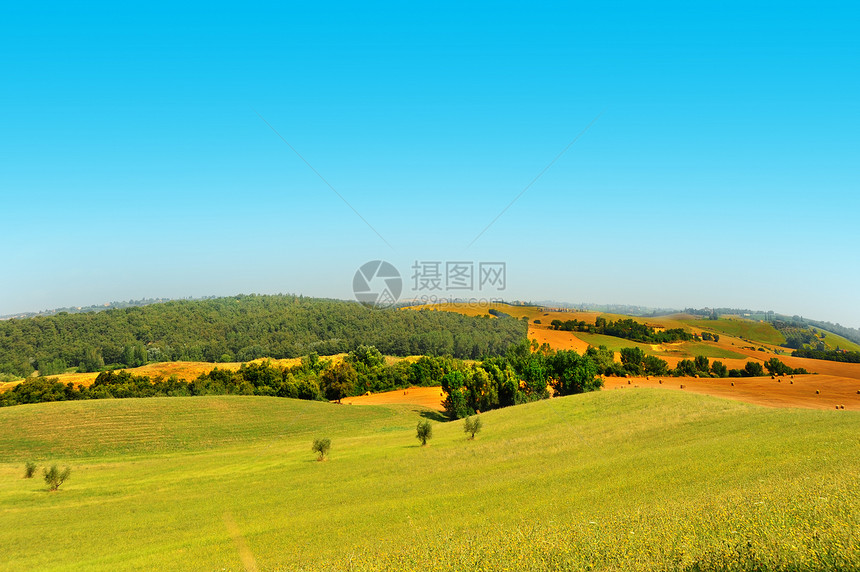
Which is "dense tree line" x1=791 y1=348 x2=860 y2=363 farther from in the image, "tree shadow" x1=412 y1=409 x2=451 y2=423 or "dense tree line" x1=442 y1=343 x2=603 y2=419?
"tree shadow" x1=412 y1=409 x2=451 y2=423

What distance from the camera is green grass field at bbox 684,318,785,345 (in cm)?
10462

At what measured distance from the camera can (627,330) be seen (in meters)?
120

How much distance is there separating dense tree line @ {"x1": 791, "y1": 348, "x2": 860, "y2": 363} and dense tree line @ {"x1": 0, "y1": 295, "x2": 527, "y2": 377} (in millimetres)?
63075

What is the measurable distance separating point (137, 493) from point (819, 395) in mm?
90369

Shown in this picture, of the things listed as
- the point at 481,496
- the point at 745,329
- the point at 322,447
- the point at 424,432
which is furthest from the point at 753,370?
the point at 481,496

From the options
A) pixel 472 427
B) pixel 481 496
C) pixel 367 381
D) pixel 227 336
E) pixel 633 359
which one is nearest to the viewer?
pixel 481 496

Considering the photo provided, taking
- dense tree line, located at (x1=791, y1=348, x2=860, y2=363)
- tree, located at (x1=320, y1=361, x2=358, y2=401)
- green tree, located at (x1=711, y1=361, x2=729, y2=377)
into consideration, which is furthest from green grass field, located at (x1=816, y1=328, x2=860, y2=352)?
tree, located at (x1=320, y1=361, x2=358, y2=401)

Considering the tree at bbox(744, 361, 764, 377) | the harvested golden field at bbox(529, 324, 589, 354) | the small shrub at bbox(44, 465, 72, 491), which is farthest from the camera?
the harvested golden field at bbox(529, 324, 589, 354)

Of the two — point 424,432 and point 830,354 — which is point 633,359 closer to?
point 830,354

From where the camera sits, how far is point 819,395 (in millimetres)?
64000

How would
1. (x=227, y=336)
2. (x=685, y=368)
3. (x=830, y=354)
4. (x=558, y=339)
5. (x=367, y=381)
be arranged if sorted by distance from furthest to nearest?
(x=227, y=336) < (x=558, y=339) < (x=367, y=381) < (x=685, y=368) < (x=830, y=354)

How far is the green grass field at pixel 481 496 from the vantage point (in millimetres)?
10188

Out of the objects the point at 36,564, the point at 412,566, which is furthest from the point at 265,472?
the point at 412,566

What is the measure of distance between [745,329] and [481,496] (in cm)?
12522
